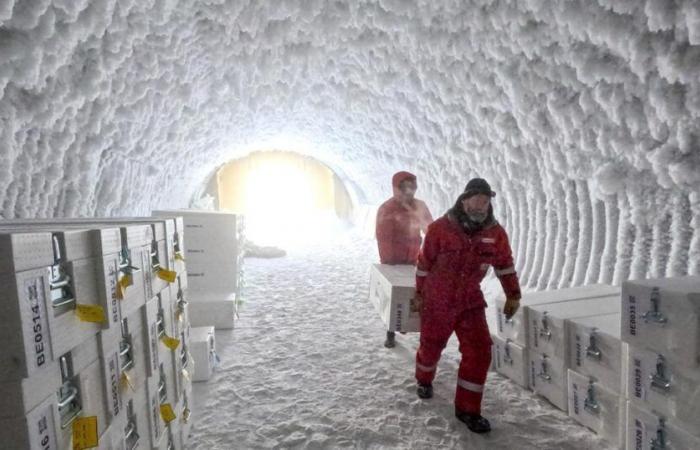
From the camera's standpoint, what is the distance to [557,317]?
101 inches

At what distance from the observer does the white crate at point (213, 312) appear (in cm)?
418

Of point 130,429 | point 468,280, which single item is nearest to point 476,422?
point 468,280

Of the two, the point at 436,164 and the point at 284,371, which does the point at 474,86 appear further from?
the point at 284,371

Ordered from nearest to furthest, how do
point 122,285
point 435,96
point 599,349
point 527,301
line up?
point 122,285 < point 599,349 < point 527,301 < point 435,96

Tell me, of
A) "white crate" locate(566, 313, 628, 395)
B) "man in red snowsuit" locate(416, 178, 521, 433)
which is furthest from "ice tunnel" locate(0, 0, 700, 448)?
"white crate" locate(566, 313, 628, 395)

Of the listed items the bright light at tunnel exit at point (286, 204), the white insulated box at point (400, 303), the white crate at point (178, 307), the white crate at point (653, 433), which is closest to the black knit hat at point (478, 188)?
the white insulated box at point (400, 303)

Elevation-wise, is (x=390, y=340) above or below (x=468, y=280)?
below

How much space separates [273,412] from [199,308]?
1.87 metres

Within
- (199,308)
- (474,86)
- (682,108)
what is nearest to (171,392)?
(199,308)

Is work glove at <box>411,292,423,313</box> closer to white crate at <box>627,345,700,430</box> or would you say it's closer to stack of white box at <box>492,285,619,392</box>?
stack of white box at <box>492,285,619,392</box>

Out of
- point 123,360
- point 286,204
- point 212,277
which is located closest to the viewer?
point 123,360

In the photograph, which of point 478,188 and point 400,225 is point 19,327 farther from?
point 400,225

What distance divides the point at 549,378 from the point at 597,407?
364 mm

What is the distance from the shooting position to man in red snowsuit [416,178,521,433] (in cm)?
251
